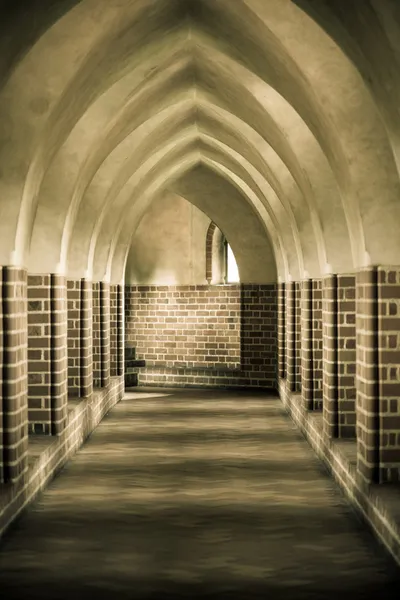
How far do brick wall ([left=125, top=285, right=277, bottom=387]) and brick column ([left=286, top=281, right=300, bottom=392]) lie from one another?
320cm

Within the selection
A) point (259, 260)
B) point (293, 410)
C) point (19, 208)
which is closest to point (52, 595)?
point (19, 208)

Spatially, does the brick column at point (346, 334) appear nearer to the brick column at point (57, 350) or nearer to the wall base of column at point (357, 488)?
the wall base of column at point (357, 488)

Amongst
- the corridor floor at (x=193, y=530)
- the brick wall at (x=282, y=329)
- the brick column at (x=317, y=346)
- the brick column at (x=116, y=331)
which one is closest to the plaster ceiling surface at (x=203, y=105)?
the brick column at (x=317, y=346)

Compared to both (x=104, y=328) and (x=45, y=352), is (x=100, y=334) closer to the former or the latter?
(x=104, y=328)

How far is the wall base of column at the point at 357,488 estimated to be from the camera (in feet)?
19.2

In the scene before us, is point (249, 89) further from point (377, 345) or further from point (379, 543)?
point (379, 543)

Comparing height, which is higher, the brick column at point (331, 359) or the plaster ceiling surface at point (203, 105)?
the plaster ceiling surface at point (203, 105)

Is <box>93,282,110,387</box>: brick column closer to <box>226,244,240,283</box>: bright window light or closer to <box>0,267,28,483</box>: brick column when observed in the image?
<box>226,244,240,283</box>: bright window light

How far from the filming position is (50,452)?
28.0 feet

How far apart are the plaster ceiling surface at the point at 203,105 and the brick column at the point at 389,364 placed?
195 mm

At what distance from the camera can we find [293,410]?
41.9 ft

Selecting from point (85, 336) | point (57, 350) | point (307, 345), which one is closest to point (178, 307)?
point (85, 336)

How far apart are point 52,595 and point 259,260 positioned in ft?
40.3

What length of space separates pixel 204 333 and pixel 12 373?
11.0 meters
